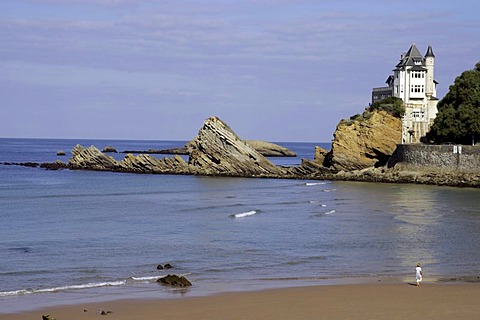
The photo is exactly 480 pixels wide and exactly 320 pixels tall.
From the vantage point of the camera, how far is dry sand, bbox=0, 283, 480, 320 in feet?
61.9

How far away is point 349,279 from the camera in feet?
80.0

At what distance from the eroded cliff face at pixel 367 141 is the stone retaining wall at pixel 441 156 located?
4174mm

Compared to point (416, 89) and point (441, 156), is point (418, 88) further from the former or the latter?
point (441, 156)

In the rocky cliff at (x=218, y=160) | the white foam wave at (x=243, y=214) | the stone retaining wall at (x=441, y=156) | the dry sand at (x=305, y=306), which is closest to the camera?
the dry sand at (x=305, y=306)

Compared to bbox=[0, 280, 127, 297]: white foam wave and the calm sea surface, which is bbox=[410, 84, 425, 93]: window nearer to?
the calm sea surface

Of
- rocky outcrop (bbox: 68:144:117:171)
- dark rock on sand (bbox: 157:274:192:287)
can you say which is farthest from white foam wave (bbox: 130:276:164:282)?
rocky outcrop (bbox: 68:144:117:171)

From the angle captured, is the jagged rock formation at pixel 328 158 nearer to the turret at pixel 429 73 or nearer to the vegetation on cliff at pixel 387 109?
the vegetation on cliff at pixel 387 109

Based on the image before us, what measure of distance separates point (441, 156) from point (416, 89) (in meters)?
17.1

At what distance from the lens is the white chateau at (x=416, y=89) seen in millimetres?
81188

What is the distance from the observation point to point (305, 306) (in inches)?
793

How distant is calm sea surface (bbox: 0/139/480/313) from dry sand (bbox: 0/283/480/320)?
48.8 inches

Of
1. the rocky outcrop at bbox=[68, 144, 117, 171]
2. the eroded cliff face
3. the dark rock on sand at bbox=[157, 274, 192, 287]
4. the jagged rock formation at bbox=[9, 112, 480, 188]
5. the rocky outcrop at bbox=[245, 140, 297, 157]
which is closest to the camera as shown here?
the dark rock on sand at bbox=[157, 274, 192, 287]

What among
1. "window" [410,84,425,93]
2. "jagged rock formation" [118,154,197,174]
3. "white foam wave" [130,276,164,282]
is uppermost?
"window" [410,84,425,93]

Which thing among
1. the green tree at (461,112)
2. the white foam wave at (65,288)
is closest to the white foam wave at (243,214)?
the white foam wave at (65,288)
